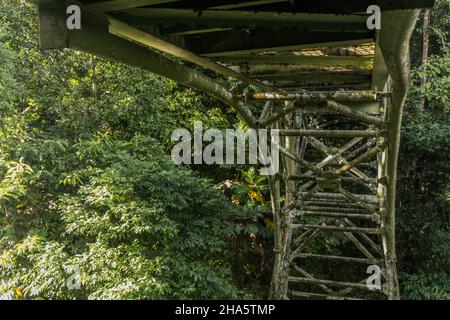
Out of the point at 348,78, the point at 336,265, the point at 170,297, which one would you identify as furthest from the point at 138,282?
the point at 336,265

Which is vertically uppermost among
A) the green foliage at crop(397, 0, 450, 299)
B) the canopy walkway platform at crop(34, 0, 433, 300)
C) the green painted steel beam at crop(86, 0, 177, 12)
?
the green painted steel beam at crop(86, 0, 177, 12)

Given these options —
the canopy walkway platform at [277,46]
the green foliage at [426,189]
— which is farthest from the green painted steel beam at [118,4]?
the green foliage at [426,189]

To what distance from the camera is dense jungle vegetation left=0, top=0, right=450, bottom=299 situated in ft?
22.1

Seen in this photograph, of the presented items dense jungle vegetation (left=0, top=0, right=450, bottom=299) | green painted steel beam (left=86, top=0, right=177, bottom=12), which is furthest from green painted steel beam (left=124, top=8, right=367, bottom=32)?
dense jungle vegetation (left=0, top=0, right=450, bottom=299)

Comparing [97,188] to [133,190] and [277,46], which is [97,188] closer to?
[133,190]

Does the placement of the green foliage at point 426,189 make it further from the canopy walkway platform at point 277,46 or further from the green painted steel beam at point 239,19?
the green painted steel beam at point 239,19

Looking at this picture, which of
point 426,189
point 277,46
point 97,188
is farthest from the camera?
point 426,189

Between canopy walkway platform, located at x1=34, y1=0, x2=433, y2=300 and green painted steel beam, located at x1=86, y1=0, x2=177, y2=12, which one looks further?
canopy walkway platform, located at x1=34, y1=0, x2=433, y2=300

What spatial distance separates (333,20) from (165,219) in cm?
517

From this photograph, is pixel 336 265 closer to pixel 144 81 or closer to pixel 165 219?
pixel 165 219

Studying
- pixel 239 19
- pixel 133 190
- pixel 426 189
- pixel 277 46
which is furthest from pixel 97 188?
pixel 426 189

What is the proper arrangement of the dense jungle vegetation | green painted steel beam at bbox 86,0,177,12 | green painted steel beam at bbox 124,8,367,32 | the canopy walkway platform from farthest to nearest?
the dense jungle vegetation < green painted steel beam at bbox 124,8,367,32 < the canopy walkway platform < green painted steel beam at bbox 86,0,177,12

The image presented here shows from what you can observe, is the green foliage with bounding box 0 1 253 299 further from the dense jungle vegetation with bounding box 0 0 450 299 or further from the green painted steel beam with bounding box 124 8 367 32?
the green painted steel beam with bounding box 124 8 367 32

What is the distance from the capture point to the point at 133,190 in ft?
24.8
